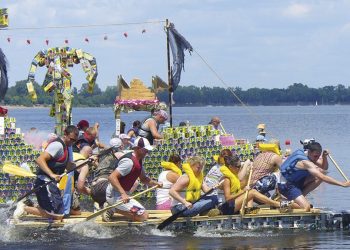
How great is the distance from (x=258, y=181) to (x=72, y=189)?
3.19m

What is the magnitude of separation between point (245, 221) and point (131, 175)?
2040mm

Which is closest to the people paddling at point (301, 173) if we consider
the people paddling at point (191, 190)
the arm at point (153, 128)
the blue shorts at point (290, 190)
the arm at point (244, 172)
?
the blue shorts at point (290, 190)

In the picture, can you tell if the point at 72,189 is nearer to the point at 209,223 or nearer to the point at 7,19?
the point at 209,223

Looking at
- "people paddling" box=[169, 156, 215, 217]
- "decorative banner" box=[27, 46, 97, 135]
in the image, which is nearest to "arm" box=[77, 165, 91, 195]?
"people paddling" box=[169, 156, 215, 217]

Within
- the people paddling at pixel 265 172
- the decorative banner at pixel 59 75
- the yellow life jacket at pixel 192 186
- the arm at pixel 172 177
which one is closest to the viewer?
the yellow life jacket at pixel 192 186

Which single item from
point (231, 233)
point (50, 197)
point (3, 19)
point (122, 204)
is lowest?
point (231, 233)

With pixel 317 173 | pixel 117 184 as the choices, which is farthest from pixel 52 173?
pixel 317 173

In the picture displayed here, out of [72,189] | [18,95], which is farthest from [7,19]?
[18,95]

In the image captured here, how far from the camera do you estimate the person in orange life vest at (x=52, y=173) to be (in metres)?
16.3

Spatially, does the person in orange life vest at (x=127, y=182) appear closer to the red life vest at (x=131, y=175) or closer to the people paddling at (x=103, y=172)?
the red life vest at (x=131, y=175)

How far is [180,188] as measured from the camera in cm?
1656

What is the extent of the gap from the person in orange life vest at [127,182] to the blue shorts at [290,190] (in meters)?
2.28

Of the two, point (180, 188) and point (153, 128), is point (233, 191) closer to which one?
point (180, 188)

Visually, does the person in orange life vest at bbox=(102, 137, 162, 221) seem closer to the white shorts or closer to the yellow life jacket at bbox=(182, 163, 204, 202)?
the white shorts
